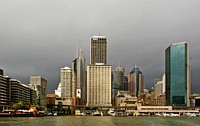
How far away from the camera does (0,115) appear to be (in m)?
199

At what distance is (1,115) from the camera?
199 meters

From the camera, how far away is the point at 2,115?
200 meters

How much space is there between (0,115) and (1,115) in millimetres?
534

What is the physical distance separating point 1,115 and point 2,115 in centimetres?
74

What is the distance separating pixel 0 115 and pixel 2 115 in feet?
3.87
